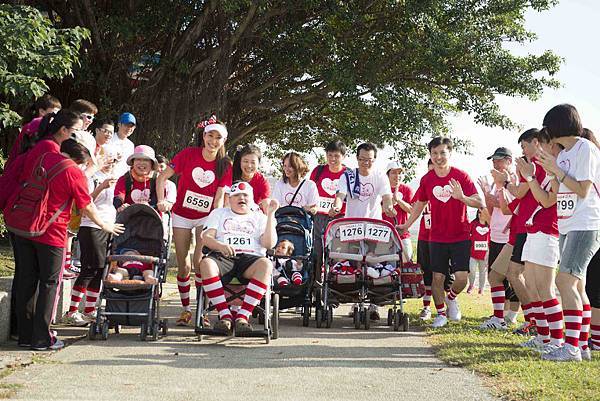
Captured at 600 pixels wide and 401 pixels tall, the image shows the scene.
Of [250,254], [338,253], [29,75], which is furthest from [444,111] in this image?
[250,254]

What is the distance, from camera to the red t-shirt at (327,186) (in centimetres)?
1055

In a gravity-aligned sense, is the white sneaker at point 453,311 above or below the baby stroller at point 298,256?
below

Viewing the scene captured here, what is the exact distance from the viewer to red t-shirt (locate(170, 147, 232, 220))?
8.71 m

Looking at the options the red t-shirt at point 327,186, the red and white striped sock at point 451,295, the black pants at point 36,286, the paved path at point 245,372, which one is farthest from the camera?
the red t-shirt at point 327,186

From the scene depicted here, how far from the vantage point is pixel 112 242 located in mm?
8227

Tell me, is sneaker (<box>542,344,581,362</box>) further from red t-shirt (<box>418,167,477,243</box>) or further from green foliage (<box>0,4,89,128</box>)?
green foliage (<box>0,4,89,128</box>)

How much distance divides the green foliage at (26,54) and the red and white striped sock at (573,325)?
8384 mm

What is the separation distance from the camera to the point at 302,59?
20.1m

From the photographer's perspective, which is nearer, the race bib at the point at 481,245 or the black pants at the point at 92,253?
the black pants at the point at 92,253

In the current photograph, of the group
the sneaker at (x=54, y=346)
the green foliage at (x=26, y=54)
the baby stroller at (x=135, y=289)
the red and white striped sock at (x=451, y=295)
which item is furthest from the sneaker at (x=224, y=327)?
the green foliage at (x=26, y=54)

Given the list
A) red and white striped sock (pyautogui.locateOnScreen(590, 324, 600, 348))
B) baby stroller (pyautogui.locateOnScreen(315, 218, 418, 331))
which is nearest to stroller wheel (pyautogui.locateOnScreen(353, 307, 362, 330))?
baby stroller (pyautogui.locateOnScreen(315, 218, 418, 331))

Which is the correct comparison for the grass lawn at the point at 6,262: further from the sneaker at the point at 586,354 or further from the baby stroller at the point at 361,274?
the sneaker at the point at 586,354

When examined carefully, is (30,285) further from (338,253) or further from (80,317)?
(338,253)

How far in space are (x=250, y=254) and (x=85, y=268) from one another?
173cm
